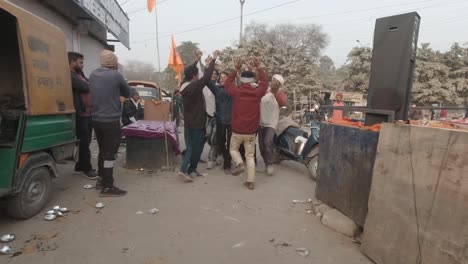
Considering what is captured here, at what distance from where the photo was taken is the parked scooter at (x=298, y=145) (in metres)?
5.71

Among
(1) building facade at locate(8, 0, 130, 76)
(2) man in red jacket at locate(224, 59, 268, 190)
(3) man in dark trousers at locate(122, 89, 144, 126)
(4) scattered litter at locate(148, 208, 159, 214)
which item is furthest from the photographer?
(1) building facade at locate(8, 0, 130, 76)

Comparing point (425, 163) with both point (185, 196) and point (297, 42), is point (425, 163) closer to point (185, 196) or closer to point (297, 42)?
point (185, 196)

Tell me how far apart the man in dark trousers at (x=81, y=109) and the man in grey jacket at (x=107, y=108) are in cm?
58

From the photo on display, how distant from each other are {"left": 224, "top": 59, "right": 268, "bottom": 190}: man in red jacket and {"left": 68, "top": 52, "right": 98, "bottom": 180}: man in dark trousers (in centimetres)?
229

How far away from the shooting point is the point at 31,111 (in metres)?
3.42

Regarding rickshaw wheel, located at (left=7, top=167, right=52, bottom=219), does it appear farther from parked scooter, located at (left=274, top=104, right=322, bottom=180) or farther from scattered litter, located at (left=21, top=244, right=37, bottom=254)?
parked scooter, located at (left=274, top=104, right=322, bottom=180)

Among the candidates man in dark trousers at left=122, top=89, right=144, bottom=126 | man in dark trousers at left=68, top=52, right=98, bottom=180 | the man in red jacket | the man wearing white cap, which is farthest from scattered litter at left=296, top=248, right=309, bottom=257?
man in dark trousers at left=122, top=89, right=144, bottom=126

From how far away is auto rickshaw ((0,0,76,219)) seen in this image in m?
3.30

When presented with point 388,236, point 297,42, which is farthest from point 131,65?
point 388,236

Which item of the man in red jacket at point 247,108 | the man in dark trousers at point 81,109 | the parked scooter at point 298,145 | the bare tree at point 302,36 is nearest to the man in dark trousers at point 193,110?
the man in red jacket at point 247,108

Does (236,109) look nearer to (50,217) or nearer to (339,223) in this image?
(339,223)

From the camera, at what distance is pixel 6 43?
13.2 feet

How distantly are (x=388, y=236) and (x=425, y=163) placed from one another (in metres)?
0.75

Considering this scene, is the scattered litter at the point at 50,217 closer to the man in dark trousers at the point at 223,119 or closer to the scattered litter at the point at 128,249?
the scattered litter at the point at 128,249
